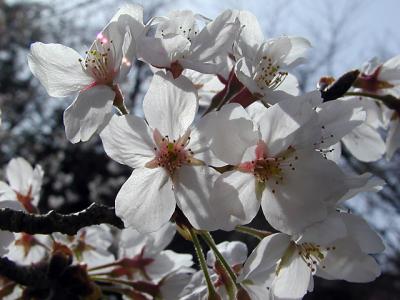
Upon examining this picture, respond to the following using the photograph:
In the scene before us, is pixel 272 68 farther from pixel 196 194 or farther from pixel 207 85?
pixel 196 194

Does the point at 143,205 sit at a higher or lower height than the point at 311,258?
higher

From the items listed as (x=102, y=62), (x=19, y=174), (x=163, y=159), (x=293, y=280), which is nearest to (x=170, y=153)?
(x=163, y=159)

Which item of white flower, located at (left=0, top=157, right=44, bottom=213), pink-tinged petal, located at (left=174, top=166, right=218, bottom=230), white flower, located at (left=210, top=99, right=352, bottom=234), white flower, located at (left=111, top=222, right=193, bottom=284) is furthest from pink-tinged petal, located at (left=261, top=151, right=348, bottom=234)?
white flower, located at (left=0, top=157, right=44, bottom=213)

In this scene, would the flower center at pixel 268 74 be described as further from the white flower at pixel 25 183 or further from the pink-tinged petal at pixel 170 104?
the white flower at pixel 25 183

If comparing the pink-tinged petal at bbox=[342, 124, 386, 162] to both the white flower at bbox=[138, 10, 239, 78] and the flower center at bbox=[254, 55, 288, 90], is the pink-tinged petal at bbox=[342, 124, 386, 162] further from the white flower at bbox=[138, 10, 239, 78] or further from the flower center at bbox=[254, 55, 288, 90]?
the white flower at bbox=[138, 10, 239, 78]

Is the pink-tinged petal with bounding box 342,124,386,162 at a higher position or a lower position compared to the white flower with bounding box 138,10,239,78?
lower
